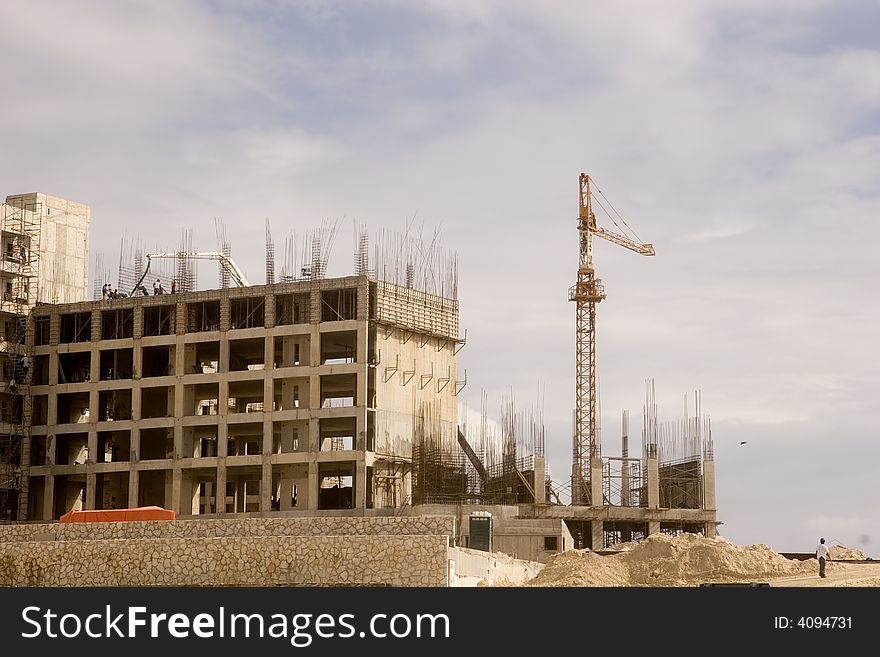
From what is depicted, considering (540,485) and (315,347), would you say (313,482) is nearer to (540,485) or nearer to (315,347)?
(315,347)

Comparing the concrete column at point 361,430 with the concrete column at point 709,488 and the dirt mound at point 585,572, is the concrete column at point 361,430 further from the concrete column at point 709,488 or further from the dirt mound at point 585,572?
the dirt mound at point 585,572

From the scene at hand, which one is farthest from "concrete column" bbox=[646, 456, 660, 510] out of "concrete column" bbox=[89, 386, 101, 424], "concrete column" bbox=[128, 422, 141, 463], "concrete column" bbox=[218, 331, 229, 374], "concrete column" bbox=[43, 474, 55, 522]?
"concrete column" bbox=[43, 474, 55, 522]

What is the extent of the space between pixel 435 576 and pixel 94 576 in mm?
10178

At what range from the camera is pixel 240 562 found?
138ft

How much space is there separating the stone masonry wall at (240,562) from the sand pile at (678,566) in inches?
170

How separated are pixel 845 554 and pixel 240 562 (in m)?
25.5

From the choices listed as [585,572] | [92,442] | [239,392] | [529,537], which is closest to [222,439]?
[239,392]

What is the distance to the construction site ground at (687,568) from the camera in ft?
138

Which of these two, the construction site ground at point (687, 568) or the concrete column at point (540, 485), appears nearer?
the construction site ground at point (687, 568)

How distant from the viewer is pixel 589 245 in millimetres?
95812

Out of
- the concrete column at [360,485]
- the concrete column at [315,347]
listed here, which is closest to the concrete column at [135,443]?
the concrete column at [315,347]

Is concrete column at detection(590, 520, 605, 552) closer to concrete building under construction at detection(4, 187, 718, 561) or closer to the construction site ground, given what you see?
concrete building under construction at detection(4, 187, 718, 561)
